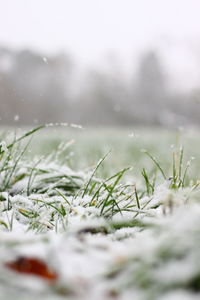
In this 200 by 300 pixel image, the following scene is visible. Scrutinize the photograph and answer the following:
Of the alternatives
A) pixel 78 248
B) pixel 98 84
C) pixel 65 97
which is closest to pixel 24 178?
pixel 78 248

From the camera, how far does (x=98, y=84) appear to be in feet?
98.6

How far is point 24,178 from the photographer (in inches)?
71.1

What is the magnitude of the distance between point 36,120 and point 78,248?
1.33 meters

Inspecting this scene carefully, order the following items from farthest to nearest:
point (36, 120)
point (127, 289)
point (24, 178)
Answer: point (36, 120), point (24, 178), point (127, 289)

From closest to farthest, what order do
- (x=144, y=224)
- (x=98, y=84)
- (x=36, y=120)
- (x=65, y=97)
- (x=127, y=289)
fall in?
(x=127, y=289) < (x=144, y=224) < (x=36, y=120) < (x=65, y=97) < (x=98, y=84)

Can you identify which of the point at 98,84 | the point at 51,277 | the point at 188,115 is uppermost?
the point at 51,277

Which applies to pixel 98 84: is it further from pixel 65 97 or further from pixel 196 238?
pixel 196 238

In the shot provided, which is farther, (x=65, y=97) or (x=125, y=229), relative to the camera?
(x=65, y=97)

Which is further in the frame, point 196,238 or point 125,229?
point 125,229

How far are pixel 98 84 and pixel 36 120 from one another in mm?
28432

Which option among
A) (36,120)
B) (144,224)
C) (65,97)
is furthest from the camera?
(65,97)

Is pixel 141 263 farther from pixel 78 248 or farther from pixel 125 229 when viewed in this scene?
pixel 125 229

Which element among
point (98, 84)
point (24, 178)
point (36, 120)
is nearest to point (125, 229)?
point (24, 178)

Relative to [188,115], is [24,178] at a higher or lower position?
higher
